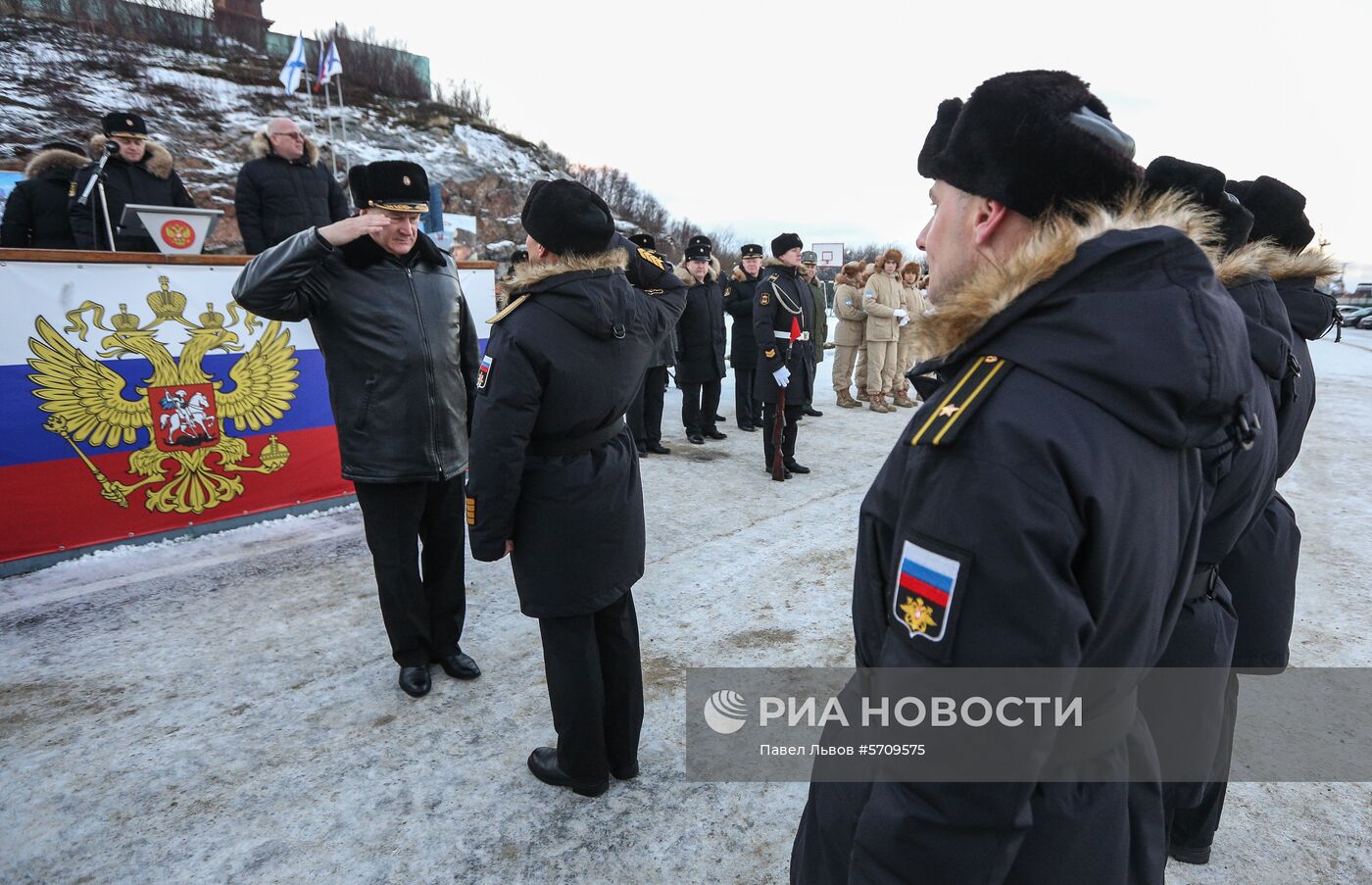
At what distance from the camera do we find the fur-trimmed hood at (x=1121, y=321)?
91cm

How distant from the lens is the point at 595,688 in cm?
243

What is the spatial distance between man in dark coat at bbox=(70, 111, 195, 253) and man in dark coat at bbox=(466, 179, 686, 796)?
4.78 m

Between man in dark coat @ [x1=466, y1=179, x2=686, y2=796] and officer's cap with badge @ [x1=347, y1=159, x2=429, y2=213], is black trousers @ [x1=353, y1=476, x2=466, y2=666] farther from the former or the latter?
officer's cap with badge @ [x1=347, y1=159, x2=429, y2=213]

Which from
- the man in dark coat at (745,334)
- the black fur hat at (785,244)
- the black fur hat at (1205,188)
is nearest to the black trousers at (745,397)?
the man in dark coat at (745,334)

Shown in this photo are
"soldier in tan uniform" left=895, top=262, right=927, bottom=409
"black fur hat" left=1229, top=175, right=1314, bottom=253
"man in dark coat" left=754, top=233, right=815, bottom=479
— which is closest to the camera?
"black fur hat" left=1229, top=175, right=1314, bottom=253

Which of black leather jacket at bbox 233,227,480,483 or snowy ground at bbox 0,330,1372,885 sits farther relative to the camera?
black leather jacket at bbox 233,227,480,483

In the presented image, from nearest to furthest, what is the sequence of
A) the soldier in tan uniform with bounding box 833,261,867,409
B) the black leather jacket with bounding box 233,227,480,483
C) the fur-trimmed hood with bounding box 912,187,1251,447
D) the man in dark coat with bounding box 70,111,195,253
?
1. the fur-trimmed hood with bounding box 912,187,1251,447
2. the black leather jacket with bounding box 233,227,480,483
3. the man in dark coat with bounding box 70,111,195,253
4. the soldier in tan uniform with bounding box 833,261,867,409

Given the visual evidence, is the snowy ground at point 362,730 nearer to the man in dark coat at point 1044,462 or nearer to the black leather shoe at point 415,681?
the black leather shoe at point 415,681

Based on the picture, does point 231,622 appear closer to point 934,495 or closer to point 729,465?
point 934,495

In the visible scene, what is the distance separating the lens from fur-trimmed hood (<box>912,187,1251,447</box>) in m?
0.91

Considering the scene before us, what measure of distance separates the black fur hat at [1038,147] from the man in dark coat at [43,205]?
708 centimetres

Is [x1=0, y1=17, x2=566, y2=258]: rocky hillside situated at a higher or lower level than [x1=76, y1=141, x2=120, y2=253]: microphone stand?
higher

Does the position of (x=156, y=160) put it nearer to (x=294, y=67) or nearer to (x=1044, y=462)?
(x=1044, y=462)

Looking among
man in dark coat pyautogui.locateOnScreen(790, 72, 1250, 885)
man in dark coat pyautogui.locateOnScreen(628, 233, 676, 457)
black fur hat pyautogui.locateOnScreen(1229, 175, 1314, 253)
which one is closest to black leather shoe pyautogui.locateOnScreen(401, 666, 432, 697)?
man in dark coat pyautogui.locateOnScreen(790, 72, 1250, 885)
